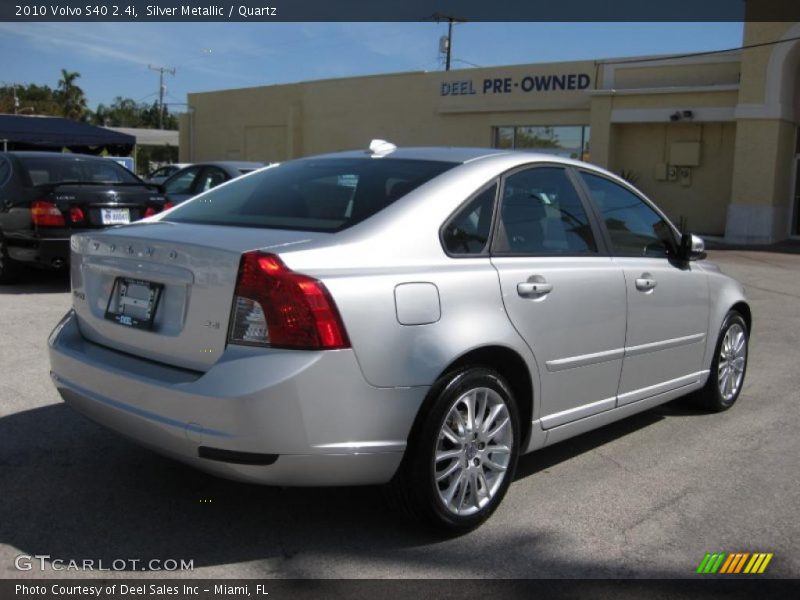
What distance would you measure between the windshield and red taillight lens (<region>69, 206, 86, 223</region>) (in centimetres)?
48

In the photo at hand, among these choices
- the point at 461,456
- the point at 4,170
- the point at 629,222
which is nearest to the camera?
the point at 461,456

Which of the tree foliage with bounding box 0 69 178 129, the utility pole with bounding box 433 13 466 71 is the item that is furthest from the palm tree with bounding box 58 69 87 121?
the utility pole with bounding box 433 13 466 71

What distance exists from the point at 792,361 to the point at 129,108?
99.6 metres

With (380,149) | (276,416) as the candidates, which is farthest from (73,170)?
(276,416)

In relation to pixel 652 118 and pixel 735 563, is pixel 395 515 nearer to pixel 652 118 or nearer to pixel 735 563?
pixel 735 563

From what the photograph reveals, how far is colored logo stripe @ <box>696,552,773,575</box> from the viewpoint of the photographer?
3.44 meters

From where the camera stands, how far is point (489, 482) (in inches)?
148

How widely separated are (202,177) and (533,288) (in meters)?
9.41

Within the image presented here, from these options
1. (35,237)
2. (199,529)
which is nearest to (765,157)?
(35,237)

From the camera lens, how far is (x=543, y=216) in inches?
167

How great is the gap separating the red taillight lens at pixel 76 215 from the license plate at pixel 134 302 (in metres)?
5.93

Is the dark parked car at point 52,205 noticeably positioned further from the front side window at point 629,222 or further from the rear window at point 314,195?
the front side window at point 629,222

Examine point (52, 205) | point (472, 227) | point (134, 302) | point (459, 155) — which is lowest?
point (134, 302)

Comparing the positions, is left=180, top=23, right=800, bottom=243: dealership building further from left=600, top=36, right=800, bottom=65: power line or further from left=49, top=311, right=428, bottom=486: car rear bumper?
left=49, top=311, right=428, bottom=486: car rear bumper
